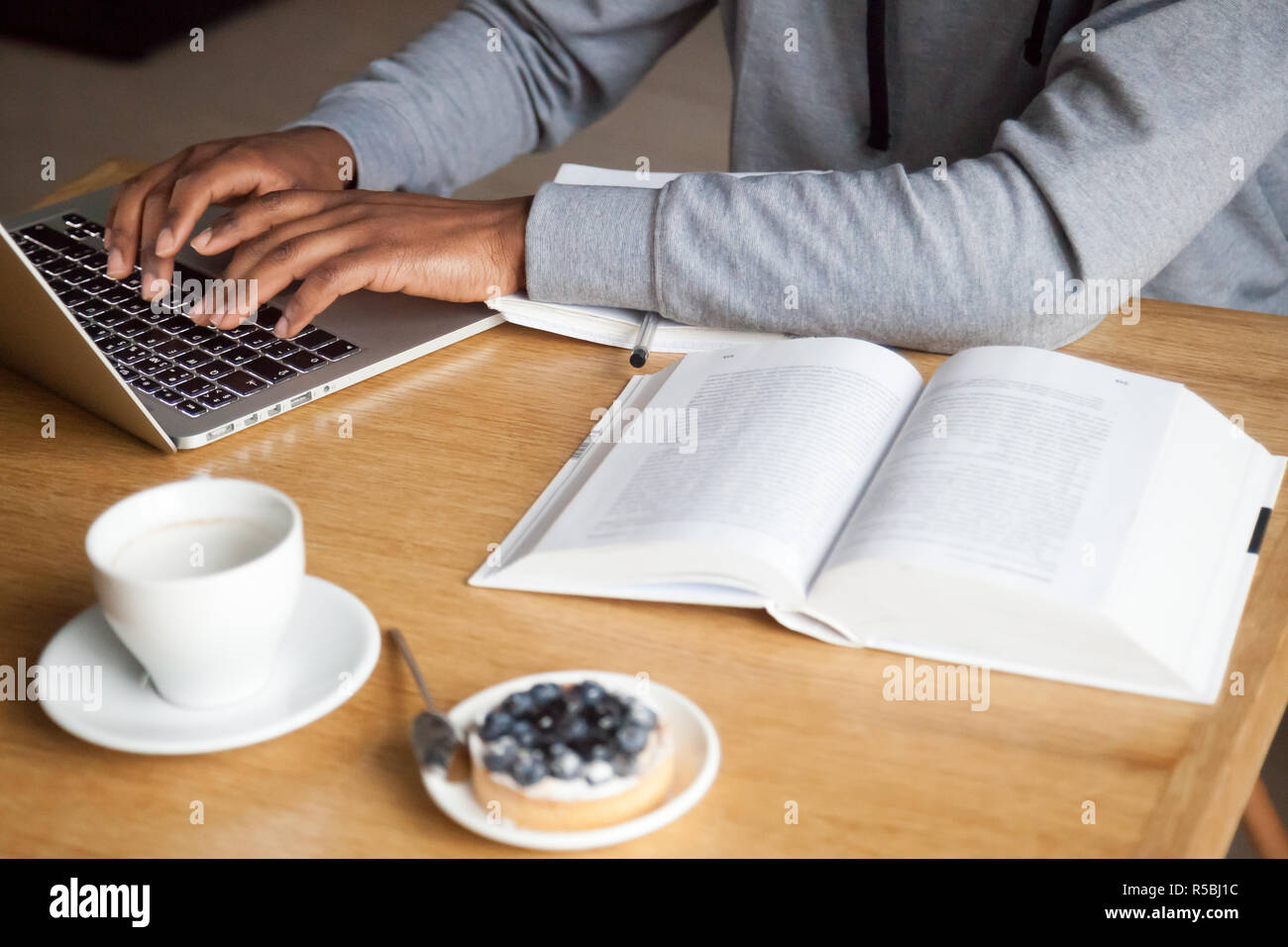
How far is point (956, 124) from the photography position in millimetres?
1238

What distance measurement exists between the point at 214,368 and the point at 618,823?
20.0 inches

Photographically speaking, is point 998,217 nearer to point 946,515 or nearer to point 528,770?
point 946,515

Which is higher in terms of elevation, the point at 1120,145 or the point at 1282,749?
the point at 1120,145

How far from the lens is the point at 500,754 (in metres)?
0.50

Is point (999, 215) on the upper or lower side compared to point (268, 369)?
upper

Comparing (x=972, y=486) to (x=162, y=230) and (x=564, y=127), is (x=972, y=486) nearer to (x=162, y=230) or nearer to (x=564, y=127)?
(x=162, y=230)

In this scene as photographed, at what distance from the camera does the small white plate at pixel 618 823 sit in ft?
1.60

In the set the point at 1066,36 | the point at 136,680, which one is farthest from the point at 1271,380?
the point at 136,680

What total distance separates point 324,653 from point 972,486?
0.33m

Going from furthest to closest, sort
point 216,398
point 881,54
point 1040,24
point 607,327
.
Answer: point 881,54, point 1040,24, point 607,327, point 216,398

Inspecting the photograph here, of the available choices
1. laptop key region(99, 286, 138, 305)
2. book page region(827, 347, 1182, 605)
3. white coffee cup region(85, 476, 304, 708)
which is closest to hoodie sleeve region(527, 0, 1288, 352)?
book page region(827, 347, 1182, 605)

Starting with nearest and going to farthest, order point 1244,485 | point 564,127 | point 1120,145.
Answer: point 1244,485 < point 1120,145 < point 564,127

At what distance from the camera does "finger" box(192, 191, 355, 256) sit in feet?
3.03

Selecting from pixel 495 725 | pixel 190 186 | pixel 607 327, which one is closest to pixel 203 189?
pixel 190 186
